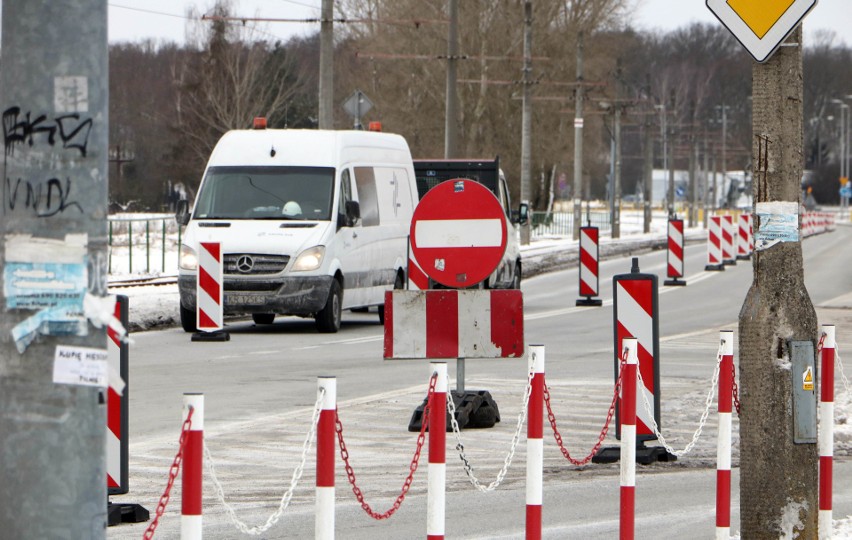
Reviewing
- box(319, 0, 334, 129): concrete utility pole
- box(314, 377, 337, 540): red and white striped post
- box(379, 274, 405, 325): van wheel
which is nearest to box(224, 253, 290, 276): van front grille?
box(379, 274, 405, 325): van wheel

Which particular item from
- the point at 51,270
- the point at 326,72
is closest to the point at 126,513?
the point at 51,270

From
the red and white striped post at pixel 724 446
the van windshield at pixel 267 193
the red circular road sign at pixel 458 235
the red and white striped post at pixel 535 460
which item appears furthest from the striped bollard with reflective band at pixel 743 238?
the red and white striped post at pixel 535 460

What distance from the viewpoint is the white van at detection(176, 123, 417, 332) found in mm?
19594

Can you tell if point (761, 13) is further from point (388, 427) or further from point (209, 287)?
point (209, 287)

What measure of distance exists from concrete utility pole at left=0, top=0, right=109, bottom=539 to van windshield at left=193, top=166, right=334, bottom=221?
16041 millimetres

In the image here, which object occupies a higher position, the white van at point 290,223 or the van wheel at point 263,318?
the white van at point 290,223

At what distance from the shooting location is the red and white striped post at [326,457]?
16.9 feet

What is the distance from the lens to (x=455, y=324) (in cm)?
1038

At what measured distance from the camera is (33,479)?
389cm

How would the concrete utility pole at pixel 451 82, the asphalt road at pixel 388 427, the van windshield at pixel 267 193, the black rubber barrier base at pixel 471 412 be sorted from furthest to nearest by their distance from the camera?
the concrete utility pole at pixel 451 82 → the van windshield at pixel 267 193 → the black rubber barrier base at pixel 471 412 → the asphalt road at pixel 388 427

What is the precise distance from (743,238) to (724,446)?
34.9 m

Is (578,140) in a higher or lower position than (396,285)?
higher

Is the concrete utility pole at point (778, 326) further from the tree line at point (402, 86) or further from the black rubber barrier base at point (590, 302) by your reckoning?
the tree line at point (402, 86)

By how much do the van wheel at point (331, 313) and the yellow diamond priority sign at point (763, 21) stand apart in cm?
1328
